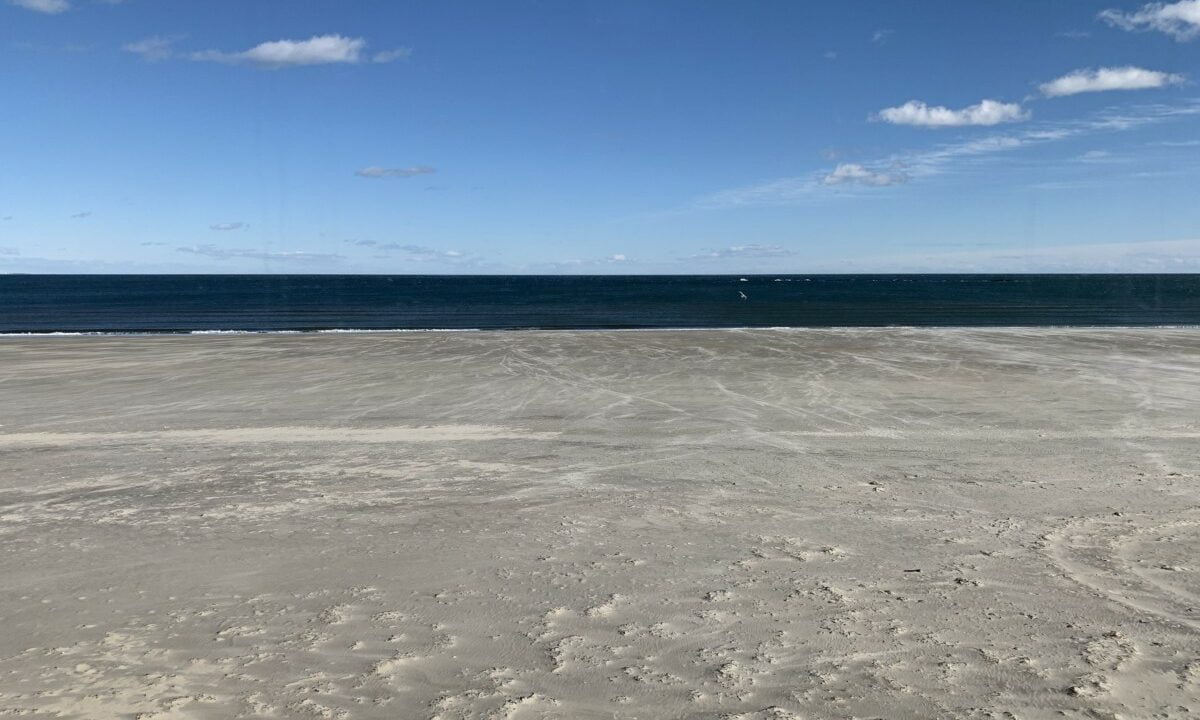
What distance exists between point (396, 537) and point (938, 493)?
17.4 ft

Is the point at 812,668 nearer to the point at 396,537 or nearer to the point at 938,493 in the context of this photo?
the point at 396,537

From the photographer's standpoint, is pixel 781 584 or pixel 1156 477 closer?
pixel 781 584

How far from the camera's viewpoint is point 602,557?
7.00m

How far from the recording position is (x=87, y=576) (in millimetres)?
6547

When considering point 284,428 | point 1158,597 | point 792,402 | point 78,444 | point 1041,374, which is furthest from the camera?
point 1041,374

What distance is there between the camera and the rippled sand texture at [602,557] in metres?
4.84

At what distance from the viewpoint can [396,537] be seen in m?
7.57

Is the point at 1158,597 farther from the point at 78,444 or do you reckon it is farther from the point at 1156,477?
the point at 78,444

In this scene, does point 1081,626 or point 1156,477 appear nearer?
point 1081,626

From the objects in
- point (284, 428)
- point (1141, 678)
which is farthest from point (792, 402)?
Result: point (1141, 678)

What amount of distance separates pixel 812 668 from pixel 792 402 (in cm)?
1042

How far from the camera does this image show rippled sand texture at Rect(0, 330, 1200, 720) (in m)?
4.84

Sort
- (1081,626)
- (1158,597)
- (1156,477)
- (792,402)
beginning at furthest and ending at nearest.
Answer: (792,402) < (1156,477) < (1158,597) < (1081,626)

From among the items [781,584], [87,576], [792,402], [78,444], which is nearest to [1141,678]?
[781,584]
